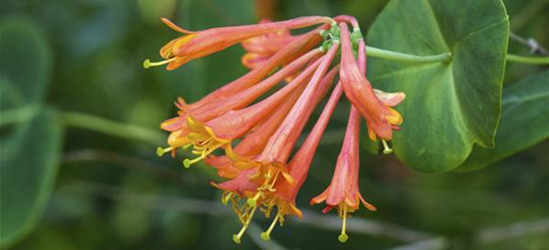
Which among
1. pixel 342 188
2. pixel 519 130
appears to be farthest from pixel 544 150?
pixel 342 188

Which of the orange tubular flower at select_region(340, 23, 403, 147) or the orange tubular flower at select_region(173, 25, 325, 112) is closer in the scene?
the orange tubular flower at select_region(340, 23, 403, 147)

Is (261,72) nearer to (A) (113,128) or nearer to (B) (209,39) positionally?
(B) (209,39)

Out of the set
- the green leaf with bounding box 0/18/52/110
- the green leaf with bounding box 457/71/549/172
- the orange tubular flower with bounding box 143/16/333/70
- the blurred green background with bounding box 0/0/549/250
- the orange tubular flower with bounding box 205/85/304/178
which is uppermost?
the orange tubular flower with bounding box 143/16/333/70

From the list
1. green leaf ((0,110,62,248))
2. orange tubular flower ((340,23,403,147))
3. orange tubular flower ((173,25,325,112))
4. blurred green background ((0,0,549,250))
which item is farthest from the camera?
blurred green background ((0,0,549,250))

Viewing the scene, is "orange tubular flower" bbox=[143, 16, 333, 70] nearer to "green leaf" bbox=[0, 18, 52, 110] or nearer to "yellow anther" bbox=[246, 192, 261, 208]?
"yellow anther" bbox=[246, 192, 261, 208]

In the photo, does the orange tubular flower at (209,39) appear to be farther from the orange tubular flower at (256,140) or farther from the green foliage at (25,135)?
the green foliage at (25,135)

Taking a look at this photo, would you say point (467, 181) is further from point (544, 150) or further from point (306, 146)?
point (306, 146)

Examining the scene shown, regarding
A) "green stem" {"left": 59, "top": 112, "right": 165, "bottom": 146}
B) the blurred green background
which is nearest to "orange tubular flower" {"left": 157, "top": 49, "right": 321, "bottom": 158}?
the blurred green background
